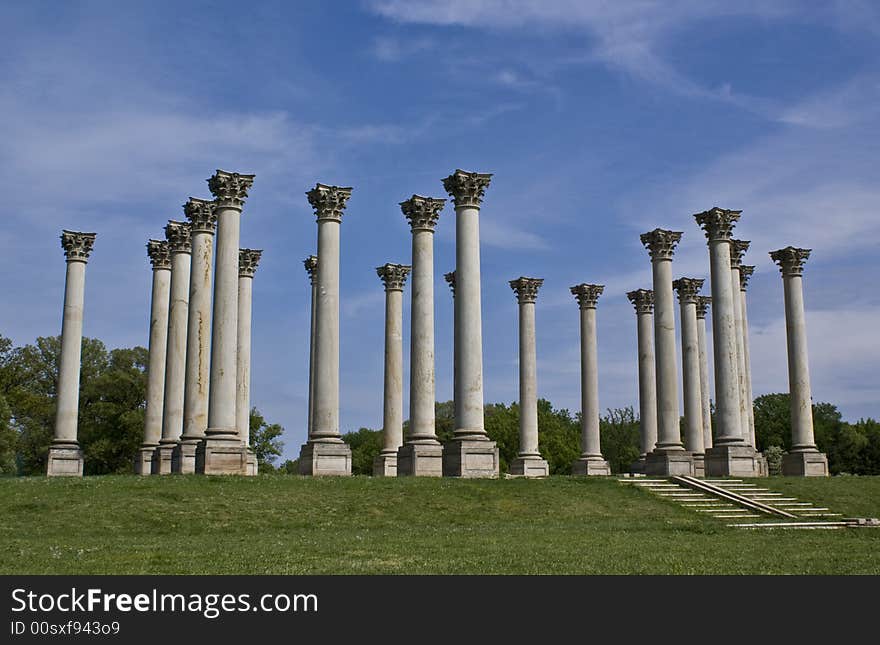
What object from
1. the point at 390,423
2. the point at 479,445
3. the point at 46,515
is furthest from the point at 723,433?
the point at 46,515

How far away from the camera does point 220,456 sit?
2163 inches

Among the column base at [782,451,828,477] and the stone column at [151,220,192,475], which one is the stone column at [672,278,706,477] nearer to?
the column base at [782,451,828,477]

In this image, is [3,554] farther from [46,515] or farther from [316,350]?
[316,350]

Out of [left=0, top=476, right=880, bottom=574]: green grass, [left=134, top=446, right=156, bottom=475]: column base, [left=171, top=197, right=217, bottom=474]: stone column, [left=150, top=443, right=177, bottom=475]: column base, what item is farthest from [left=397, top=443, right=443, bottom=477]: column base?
[left=134, top=446, right=156, bottom=475]: column base

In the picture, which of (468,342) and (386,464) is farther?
(386,464)

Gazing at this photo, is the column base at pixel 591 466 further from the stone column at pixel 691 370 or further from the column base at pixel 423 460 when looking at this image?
the column base at pixel 423 460

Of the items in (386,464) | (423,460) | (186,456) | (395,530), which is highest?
(186,456)

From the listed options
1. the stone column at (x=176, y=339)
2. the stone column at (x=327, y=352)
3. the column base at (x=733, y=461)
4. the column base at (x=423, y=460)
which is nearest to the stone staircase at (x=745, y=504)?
the column base at (x=733, y=461)

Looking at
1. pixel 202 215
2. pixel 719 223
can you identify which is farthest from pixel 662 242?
pixel 202 215

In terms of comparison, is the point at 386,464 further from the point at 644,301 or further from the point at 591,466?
the point at 644,301

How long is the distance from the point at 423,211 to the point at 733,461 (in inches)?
1037

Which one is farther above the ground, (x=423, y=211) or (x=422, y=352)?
(x=423, y=211)

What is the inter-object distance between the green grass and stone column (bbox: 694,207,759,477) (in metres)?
5.24
